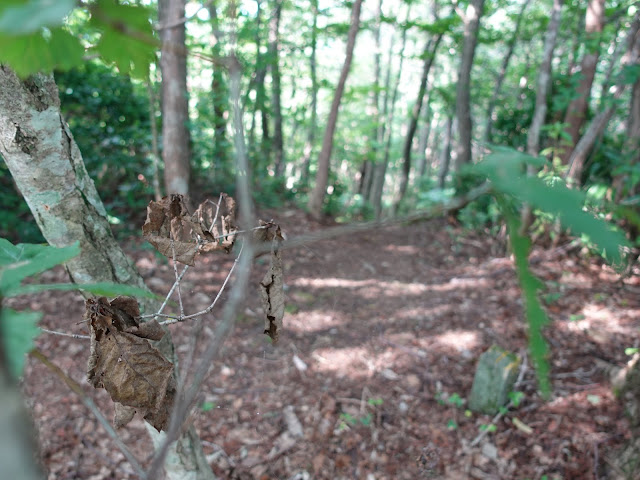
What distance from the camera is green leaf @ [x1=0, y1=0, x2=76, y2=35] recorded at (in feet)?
1.03

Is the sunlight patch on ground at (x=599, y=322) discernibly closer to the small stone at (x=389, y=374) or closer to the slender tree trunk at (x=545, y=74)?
the slender tree trunk at (x=545, y=74)

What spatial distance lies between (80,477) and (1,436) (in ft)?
8.38

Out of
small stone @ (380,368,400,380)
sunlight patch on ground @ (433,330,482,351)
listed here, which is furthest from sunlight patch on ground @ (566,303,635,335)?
small stone @ (380,368,400,380)

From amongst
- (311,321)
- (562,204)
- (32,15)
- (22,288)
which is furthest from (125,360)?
(311,321)

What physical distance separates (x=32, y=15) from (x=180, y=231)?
689 millimetres

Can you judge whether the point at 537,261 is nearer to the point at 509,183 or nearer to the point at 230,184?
→ the point at 230,184

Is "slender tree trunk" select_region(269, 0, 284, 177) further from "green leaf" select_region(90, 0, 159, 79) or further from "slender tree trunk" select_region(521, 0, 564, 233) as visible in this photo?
"green leaf" select_region(90, 0, 159, 79)

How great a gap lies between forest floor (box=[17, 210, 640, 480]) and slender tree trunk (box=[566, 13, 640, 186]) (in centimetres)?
98

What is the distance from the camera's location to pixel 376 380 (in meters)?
3.10

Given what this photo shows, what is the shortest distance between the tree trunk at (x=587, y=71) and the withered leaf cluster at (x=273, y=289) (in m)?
4.39

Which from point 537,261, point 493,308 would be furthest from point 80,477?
point 537,261

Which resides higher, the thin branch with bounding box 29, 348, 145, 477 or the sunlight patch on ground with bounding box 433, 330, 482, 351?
the thin branch with bounding box 29, 348, 145, 477

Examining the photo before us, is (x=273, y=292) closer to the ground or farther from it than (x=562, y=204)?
closer to the ground

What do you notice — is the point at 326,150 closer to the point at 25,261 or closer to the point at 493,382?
the point at 493,382
